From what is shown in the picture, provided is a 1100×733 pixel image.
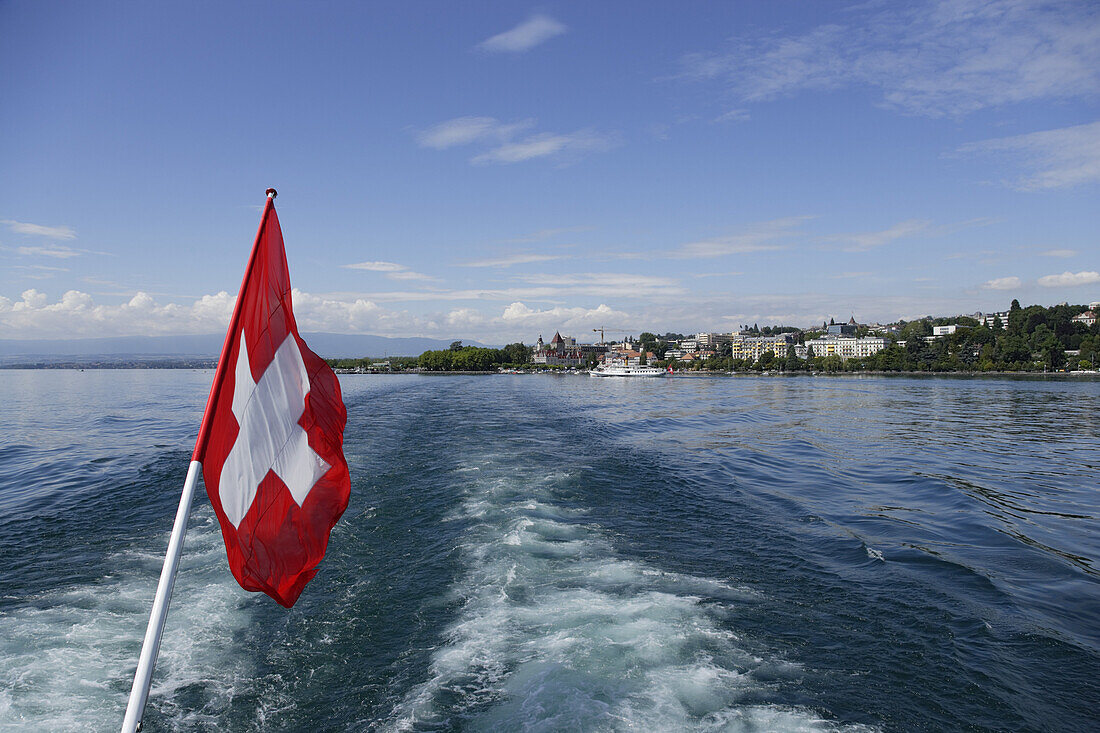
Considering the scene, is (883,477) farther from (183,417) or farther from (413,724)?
(183,417)

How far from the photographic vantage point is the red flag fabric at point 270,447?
3277 millimetres

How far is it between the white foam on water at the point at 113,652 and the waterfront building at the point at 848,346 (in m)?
186

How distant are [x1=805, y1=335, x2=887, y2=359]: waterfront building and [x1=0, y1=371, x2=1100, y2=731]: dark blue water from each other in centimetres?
17699

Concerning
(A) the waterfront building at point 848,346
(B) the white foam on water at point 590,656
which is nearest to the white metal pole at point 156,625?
(B) the white foam on water at point 590,656

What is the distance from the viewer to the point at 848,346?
7254 inches

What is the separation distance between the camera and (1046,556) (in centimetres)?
1036

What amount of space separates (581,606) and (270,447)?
5209mm

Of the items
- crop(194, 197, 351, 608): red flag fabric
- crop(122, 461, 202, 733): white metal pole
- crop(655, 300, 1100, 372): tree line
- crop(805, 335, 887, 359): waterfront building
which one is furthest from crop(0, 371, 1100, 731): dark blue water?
crop(805, 335, 887, 359): waterfront building

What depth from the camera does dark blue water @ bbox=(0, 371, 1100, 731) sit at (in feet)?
18.1

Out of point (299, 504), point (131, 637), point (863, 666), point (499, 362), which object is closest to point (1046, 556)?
point (863, 666)

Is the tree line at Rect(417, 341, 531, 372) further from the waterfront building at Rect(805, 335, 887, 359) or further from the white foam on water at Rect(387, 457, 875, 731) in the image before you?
the white foam on water at Rect(387, 457, 875, 731)

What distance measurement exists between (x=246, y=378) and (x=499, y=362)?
187 metres

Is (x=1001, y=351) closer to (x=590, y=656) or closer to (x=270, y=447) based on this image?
(x=590, y=656)

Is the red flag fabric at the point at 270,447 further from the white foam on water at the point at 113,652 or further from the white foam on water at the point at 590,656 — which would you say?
the white foam on water at the point at 113,652
